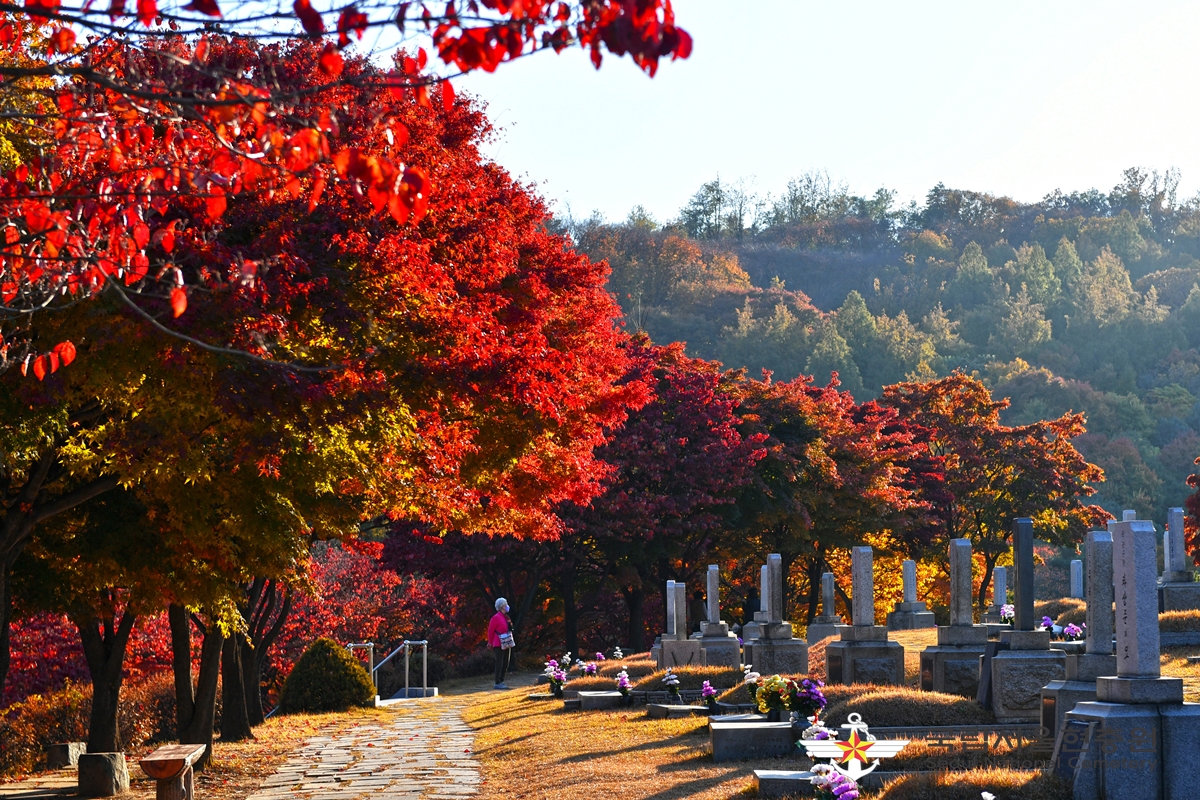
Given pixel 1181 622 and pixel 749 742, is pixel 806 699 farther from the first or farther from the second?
pixel 1181 622

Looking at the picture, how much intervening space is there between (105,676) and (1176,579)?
19968 mm

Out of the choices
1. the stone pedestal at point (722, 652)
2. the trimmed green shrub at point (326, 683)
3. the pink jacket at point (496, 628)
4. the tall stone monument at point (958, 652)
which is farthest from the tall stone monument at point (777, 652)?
the pink jacket at point (496, 628)

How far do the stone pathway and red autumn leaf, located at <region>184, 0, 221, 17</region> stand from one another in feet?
30.0

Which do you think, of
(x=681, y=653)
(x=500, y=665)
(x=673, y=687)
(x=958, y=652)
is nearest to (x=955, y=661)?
(x=958, y=652)

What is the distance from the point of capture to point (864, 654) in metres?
17.3

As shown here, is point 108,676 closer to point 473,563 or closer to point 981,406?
point 473,563

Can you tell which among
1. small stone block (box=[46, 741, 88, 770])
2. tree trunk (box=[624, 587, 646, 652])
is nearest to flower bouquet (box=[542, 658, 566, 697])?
small stone block (box=[46, 741, 88, 770])

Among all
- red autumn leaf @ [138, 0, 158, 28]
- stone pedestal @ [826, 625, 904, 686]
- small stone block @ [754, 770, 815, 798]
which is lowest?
stone pedestal @ [826, 625, 904, 686]

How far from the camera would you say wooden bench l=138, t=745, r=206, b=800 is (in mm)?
11344

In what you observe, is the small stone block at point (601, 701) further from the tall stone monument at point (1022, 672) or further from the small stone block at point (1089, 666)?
the small stone block at point (1089, 666)

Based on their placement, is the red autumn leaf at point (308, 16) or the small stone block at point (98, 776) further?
the small stone block at point (98, 776)

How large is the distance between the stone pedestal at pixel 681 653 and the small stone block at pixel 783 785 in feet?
45.4

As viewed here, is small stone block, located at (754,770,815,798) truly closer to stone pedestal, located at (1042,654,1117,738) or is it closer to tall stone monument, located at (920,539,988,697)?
stone pedestal, located at (1042,654,1117,738)

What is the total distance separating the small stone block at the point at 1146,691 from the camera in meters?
8.98
